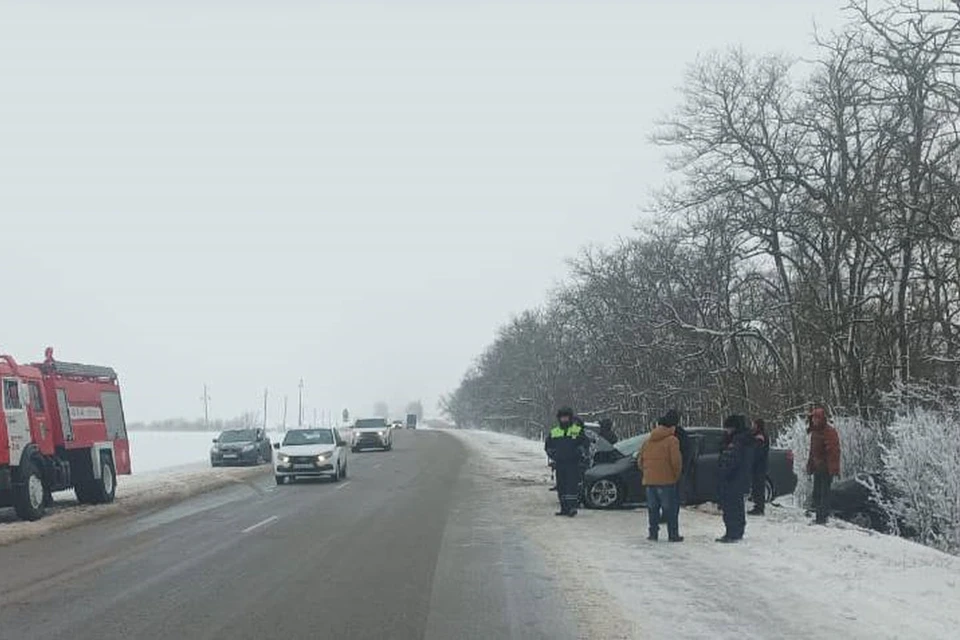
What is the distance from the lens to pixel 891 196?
18.5m

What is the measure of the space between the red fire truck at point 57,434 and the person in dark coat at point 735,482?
11.5 m

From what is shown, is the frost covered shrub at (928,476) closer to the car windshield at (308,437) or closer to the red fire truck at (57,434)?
the red fire truck at (57,434)

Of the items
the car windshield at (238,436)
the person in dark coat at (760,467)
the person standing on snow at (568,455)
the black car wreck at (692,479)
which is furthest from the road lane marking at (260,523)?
the car windshield at (238,436)

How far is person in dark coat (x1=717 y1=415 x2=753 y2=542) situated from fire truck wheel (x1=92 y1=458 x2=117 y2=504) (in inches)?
507

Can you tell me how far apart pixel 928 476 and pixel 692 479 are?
421cm

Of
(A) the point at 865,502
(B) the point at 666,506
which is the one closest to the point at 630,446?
(A) the point at 865,502

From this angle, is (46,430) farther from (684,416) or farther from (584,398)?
(584,398)

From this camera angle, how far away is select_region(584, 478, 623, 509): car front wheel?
687 inches

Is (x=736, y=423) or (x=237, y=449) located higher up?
(x=736, y=423)

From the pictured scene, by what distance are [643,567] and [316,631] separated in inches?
176

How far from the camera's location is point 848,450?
1923 cm

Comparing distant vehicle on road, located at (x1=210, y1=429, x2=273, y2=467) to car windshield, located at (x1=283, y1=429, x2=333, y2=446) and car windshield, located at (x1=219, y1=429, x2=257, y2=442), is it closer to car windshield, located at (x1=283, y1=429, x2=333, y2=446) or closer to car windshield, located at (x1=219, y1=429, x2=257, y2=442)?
car windshield, located at (x1=219, y1=429, x2=257, y2=442)

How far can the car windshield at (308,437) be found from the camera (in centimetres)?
2709

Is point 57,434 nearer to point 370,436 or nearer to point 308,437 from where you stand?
point 308,437
